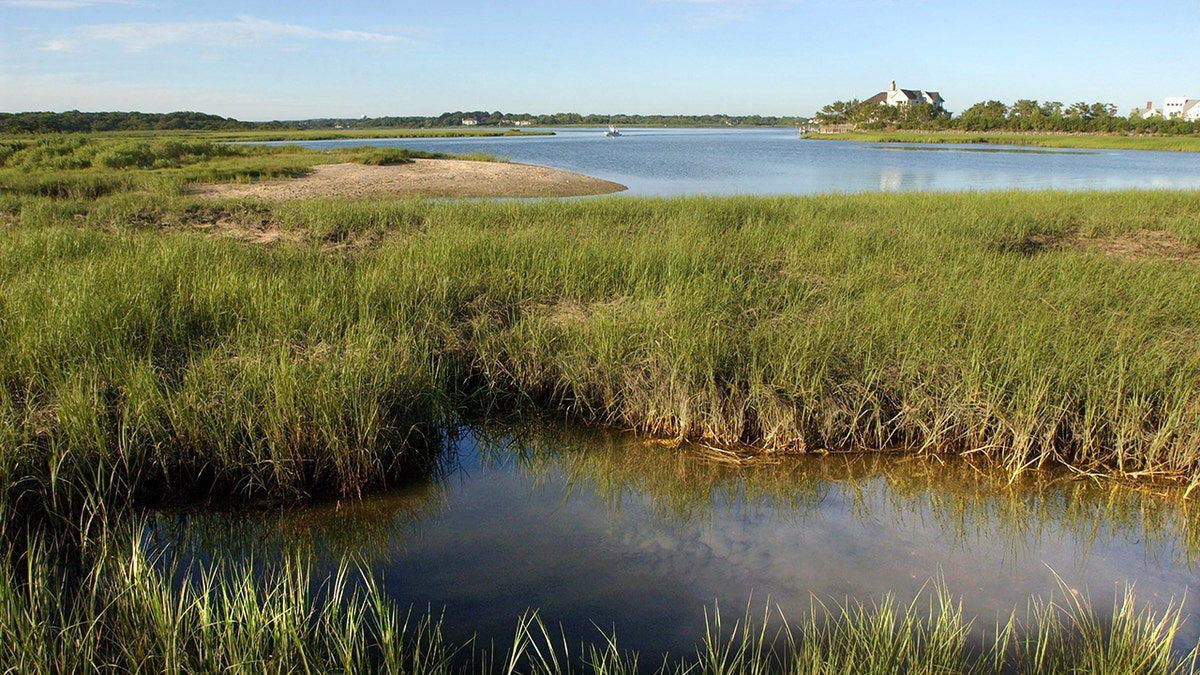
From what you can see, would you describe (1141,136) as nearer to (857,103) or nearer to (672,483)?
(857,103)

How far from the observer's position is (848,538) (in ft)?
14.3

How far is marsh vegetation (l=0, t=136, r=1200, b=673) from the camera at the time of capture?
3.01 metres

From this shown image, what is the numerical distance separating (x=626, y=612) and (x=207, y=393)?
2.85 m

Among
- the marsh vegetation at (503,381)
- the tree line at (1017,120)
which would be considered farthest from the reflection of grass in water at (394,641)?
the tree line at (1017,120)

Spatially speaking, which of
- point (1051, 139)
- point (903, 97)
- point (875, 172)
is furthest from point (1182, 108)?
point (875, 172)

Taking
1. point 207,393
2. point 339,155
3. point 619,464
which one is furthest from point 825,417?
point 339,155

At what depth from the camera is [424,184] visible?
67.6ft

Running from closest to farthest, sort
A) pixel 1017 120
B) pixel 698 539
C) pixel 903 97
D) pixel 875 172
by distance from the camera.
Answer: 1. pixel 698 539
2. pixel 875 172
3. pixel 1017 120
4. pixel 903 97

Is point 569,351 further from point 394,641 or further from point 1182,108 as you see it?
point 1182,108

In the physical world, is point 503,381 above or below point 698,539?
above

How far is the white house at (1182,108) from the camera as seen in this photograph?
114 m

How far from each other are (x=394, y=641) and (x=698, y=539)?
1871 mm

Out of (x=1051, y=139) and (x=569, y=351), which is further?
(x=1051, y=139)


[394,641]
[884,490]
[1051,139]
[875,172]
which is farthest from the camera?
[1051,139]
